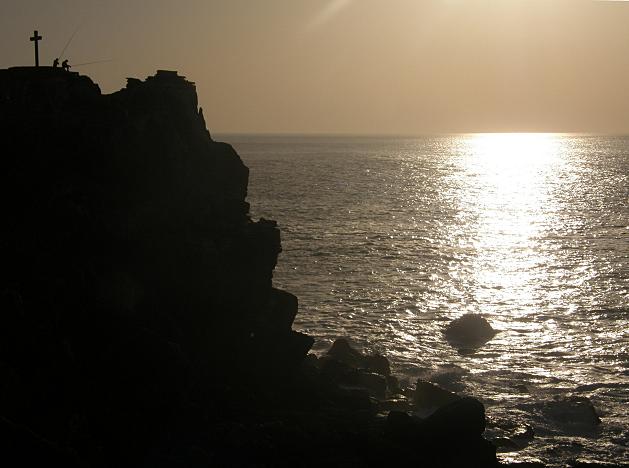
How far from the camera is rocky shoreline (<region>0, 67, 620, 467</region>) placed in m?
27.7

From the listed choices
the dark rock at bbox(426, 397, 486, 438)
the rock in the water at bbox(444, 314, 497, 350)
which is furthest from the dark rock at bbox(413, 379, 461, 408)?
the rock in the water at bbox(444, 314, 497, 350)

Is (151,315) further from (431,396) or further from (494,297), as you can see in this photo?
(494,297)

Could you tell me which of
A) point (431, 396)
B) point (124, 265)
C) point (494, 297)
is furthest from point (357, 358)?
point (494, 297)

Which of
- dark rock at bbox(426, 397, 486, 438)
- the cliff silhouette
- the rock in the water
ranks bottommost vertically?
the rock in the water

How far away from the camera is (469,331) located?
53.8 m

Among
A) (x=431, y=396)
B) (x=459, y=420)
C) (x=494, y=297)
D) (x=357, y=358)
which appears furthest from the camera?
(x=494, y=297)

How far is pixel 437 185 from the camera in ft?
654

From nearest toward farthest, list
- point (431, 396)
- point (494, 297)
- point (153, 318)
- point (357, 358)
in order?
point (153, 318), point (431, 396), point (357, 358), point (494, 297)

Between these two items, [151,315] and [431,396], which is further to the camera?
[431,396]

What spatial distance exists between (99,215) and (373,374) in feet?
51.8

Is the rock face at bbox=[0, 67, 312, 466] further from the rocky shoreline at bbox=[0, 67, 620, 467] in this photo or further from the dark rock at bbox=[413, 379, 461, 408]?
the dark rock at bbox=[413, 379, 461, 408]

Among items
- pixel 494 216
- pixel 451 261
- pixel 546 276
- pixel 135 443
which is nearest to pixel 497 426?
pixel 135 443

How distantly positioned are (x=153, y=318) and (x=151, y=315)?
0.46 ft

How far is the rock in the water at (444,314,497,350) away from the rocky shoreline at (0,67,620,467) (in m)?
12.8
